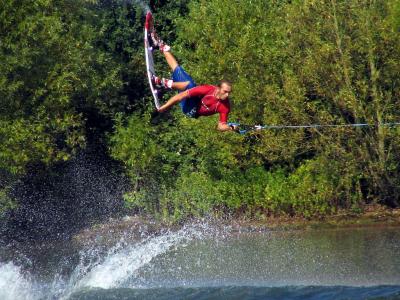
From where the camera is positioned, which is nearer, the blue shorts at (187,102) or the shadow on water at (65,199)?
the blue shorts at (187,102)

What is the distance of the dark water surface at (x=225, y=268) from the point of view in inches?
468

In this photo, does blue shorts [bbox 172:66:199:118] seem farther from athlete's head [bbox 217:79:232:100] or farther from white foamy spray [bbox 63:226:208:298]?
white foamy spray [bbox 63:226:208:298]

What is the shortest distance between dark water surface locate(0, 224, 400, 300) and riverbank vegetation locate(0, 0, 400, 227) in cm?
105

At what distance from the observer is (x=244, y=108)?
62.3 feet

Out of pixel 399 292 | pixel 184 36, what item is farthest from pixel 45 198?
pixel 399 292

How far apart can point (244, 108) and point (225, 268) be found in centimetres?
519

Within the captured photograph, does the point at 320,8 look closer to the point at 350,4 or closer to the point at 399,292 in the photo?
the point at 350,4

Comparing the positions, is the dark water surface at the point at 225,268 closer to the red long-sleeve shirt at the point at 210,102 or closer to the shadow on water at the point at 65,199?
the shadow on water at the point at 65,199

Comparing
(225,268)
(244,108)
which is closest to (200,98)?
(225,268)

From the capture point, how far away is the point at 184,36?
67.4 feet

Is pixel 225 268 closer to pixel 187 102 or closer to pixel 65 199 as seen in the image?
pixel 187 102

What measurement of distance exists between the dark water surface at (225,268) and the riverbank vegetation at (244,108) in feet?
3.45

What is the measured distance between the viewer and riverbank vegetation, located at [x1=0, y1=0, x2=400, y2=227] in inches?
717


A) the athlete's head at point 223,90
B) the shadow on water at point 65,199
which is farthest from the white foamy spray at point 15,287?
the shadow on water at point 65,199
